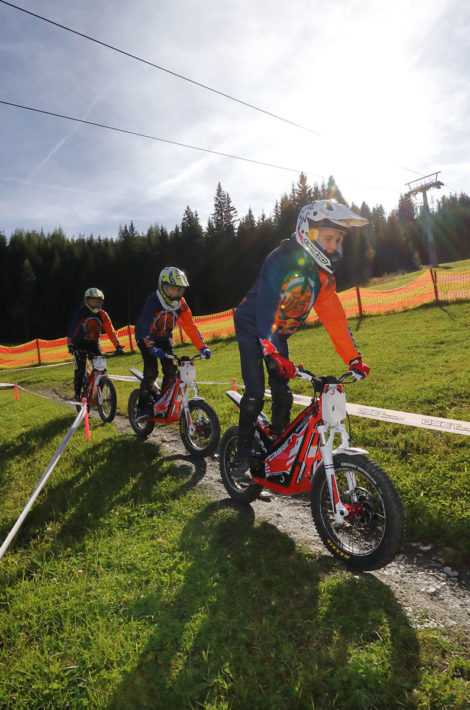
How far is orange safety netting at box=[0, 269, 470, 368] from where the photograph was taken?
19.2 m

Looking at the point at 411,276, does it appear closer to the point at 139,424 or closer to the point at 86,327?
the point at 86,327

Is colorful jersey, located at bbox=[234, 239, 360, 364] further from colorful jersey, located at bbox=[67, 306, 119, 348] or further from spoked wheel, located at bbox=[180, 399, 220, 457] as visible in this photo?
colorful jersey, located at bbox=[67, 306, 119, 348]

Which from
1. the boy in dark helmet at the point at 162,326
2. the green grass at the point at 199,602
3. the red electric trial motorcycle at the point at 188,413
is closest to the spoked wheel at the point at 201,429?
the red electric trial motorcycle at the point at 188,413

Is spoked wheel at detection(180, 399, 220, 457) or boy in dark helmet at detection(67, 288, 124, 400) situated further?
boy in dark helmet at detection(67, 288, 124, 400)

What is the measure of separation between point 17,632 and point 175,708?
4.35ft

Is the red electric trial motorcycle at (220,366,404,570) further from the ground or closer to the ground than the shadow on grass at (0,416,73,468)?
further from the ground

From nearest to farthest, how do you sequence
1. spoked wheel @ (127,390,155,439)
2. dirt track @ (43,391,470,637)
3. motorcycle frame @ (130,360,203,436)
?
dirt track @ (43,391,470,637), motorcycle frame @ (130,360,203,436), spoked wheel @ (127,390,155,439)

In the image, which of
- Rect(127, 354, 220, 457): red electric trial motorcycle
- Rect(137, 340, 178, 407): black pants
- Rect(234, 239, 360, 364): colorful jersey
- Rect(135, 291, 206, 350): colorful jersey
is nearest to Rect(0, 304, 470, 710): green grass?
Rect(127, 354, 220, 457): red electric trial motorcycle

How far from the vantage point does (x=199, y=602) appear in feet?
9.70

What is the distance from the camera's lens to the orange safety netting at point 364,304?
1925 centimetres

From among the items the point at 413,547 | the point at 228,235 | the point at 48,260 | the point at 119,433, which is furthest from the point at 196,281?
the point at 413,547

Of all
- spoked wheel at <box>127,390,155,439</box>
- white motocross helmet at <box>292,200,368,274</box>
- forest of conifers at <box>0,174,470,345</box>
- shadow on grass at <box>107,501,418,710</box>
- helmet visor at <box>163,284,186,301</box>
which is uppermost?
forest of conifers at <box>0,174,470,345</box>

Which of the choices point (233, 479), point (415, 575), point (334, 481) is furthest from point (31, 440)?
point (415, 575)

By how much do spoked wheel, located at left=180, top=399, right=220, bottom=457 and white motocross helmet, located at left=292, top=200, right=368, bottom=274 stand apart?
289 cm
